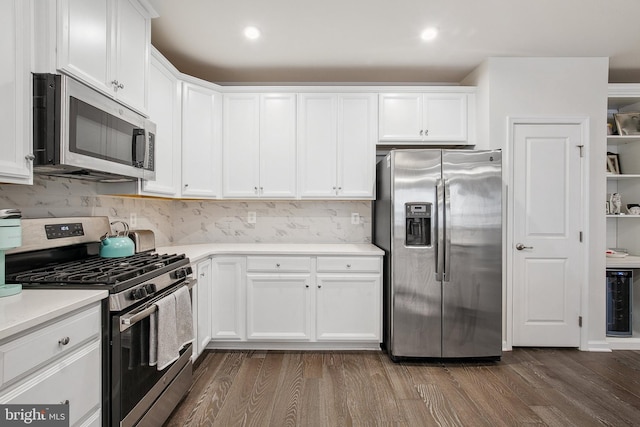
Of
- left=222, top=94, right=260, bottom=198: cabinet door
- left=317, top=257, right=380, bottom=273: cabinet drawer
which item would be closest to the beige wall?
left=317, top=257, right=380, bottom=273: cabinet drawer

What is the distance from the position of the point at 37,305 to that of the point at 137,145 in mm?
1150

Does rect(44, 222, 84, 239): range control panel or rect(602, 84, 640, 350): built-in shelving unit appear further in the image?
rect(602, 84, 640, 350): built-in shelving unit

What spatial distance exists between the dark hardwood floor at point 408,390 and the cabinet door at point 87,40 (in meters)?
1.98

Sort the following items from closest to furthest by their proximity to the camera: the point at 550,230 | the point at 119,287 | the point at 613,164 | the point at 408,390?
the point at 119,287, the point at 408,390, the point at 550,230, the point at 613,164

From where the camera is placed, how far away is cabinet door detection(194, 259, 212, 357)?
8.72ft

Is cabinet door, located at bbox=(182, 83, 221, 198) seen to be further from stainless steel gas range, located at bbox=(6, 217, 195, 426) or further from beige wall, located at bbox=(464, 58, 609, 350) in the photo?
beige wall, located at bbox=(464, 58, 609, 350)

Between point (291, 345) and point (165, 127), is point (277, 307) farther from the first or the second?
point (165, 127)

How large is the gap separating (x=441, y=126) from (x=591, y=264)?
1.89 metres

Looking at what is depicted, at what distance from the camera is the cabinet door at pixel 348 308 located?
2.95 m

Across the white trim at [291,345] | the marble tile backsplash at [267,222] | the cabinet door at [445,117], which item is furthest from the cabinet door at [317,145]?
the white trim at [291,345]

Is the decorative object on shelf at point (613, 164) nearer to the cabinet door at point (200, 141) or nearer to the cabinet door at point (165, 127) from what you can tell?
the cabinet door at point (200, 141)

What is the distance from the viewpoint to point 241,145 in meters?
3.29

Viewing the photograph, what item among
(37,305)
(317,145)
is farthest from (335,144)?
(37,305)

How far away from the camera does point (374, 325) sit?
295 centimetres
